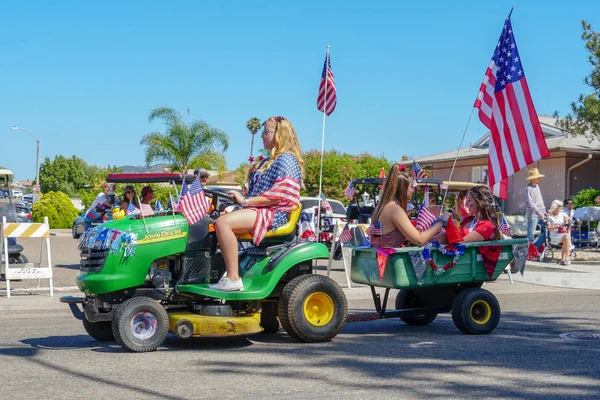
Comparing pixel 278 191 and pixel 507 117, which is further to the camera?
pixel 507 117

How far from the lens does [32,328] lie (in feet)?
28.5

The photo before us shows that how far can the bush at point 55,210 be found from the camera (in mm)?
40125

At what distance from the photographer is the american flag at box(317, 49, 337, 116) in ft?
54.9

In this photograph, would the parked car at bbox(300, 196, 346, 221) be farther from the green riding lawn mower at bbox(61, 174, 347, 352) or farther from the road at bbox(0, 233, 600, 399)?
the green riding lawn mower at bbox(61, 174, 347, 352)

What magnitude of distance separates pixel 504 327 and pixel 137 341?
157 inches

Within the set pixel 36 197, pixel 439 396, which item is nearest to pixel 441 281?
pixel 439 396

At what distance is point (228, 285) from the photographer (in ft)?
23.0

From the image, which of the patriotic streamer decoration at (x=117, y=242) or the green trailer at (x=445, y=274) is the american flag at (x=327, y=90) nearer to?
the green trailer at (x=445, y=274)

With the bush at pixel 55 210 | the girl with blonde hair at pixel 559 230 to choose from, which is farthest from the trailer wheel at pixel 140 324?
the bush at pixel 55 210

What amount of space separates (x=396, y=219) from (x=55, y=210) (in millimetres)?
35651

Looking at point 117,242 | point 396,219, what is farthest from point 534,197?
point 117,242

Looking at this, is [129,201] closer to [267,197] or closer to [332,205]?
[267,197]

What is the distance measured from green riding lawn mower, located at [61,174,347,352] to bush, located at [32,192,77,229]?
34360 millimetres

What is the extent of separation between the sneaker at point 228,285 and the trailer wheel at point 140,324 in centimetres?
53
